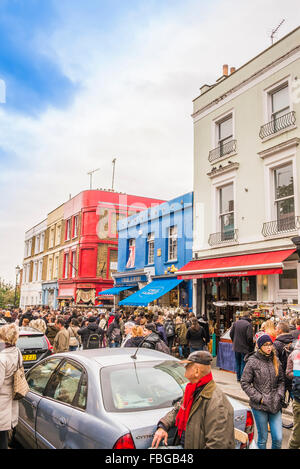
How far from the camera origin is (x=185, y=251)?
17.6 meters

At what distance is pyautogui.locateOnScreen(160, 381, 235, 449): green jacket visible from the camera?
279 centimetres

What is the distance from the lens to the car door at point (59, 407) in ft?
12.5

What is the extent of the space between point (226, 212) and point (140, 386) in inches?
460

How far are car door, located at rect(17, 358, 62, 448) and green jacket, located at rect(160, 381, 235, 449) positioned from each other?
232 cm

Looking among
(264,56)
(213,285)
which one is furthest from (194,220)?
(264,56)

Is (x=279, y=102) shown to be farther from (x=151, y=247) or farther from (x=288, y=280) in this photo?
(x=151, y=247)

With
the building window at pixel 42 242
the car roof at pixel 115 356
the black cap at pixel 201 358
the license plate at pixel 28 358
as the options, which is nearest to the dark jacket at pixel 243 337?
the license plate at pixel 28 358

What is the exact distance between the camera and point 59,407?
4.08 meters

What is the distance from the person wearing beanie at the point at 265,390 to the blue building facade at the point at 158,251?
1191cm

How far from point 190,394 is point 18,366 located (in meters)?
2.37

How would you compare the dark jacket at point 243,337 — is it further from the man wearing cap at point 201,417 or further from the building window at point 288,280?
the man wearing cap at point 201,417

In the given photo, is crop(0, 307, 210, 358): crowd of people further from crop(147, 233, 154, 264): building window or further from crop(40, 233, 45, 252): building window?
crop(40, 233, 45, 252): building window

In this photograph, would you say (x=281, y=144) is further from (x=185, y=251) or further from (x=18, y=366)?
(x=18, y=366)

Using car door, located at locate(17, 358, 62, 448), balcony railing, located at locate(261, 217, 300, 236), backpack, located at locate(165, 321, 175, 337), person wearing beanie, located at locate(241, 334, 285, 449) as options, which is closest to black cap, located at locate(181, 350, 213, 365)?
person wearing beanie, located at locate(241, 334, 285, 449)
